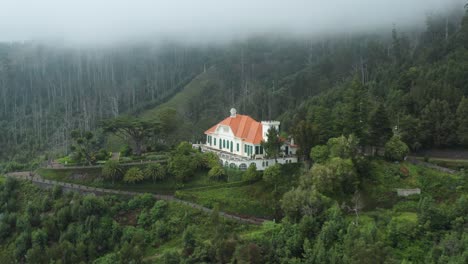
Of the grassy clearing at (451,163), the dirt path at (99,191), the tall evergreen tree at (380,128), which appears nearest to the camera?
the dirt path at (99,191)

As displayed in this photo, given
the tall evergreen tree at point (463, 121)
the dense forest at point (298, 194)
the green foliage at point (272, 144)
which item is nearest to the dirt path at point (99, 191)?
the dense forest at point (298, 194)

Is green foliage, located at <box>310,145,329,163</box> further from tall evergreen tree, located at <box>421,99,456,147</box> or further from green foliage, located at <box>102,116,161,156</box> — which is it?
green foliage, located at <box>102,116,161,156</box>

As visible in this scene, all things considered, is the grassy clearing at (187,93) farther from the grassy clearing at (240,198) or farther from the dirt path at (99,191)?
the grassy clearing at (240,198)

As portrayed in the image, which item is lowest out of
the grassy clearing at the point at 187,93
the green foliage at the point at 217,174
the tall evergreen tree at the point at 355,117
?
the green foliage at the point at 217,174

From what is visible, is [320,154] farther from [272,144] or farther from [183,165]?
[183,165]

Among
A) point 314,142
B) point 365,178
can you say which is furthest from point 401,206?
point 314,142

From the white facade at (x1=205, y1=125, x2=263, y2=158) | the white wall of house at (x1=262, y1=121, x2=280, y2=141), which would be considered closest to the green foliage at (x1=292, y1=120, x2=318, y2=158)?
the white wall of house at (x1=262, y1=121, x2=280, y2=141)

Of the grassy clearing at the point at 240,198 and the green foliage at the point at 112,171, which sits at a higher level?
the green foliage at the point at 112,171
